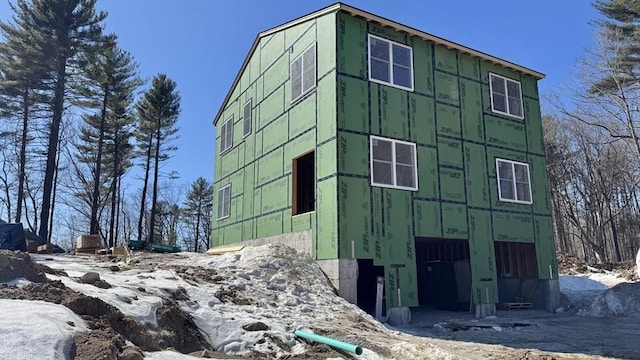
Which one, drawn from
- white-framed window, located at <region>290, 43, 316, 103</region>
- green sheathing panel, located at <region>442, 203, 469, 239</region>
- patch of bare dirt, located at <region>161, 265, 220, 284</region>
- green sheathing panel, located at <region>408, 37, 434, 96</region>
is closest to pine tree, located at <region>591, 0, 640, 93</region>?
green sheathing panel, located at <region>408, 37, 434, 96</region>

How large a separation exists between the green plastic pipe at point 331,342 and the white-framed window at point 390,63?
8.39 meters

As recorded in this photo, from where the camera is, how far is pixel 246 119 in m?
19.5

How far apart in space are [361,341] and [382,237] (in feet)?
16.2

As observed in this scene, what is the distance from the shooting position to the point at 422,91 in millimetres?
14227

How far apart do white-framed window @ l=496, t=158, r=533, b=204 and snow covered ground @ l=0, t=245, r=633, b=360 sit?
7761mm

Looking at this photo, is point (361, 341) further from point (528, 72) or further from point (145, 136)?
point (145, 136)

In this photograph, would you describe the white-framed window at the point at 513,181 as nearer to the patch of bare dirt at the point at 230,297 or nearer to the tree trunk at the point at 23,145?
the patch of bare dirt at the point at 230,297

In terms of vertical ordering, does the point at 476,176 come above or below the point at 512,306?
above

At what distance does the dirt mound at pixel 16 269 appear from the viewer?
5871mm

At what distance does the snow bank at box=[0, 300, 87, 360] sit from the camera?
144 inches

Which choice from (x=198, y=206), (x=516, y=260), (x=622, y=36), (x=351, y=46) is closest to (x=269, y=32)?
(x=351, y=46)

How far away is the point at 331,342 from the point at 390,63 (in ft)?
31.6

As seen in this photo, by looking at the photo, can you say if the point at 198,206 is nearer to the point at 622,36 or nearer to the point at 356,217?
the point at 356,217

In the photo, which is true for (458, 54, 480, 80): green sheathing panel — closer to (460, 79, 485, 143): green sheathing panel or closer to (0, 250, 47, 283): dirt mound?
(460, 79, 485, 143): green sheathing panel
